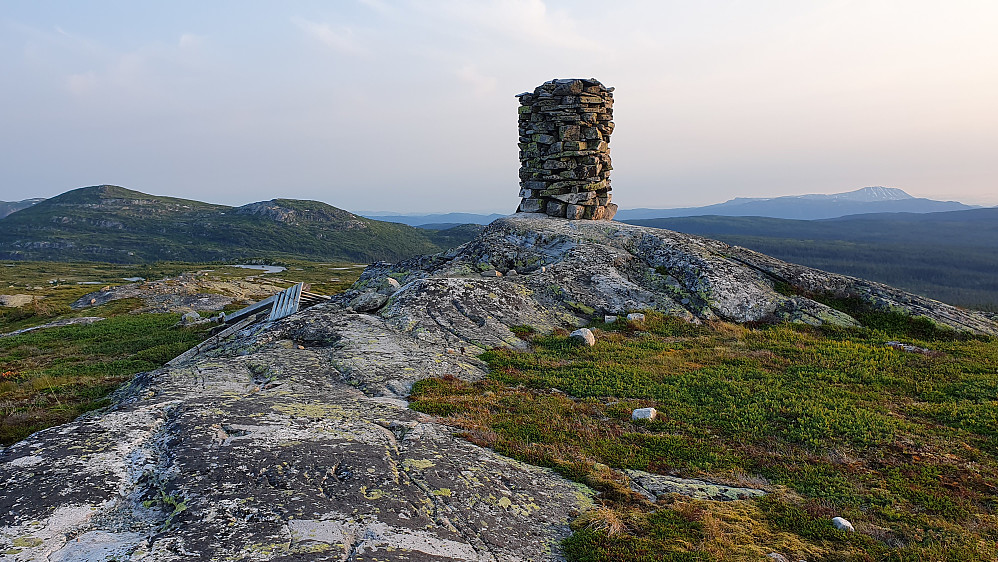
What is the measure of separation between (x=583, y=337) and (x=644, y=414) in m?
6.49

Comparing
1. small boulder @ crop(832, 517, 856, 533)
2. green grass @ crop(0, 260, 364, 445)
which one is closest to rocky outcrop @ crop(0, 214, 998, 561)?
small boulder @ crop(832, 517, 856, 533)

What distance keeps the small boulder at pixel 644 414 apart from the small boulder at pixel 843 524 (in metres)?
4.31

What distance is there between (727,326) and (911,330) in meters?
7.00

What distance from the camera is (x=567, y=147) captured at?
30.7 m

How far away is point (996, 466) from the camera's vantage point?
9.36 metres

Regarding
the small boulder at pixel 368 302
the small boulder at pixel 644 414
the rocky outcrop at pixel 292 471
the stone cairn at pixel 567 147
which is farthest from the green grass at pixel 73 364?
the stone cairn at pixel 567 147

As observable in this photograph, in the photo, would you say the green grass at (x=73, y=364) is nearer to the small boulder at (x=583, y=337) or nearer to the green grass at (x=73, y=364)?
the green grass at (x=73, y=364)

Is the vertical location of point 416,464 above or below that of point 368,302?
below

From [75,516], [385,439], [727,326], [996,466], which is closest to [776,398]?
[996,466]

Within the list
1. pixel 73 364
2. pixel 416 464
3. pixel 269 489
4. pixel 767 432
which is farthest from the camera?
pixel 73 364

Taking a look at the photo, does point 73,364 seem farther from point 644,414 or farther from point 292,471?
point 644,414

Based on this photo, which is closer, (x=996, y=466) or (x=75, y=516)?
(x=75, y=516)

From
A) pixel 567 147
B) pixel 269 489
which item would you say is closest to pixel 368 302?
pixel 269 489

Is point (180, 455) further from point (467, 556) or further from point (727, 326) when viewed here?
point (727, 326)
